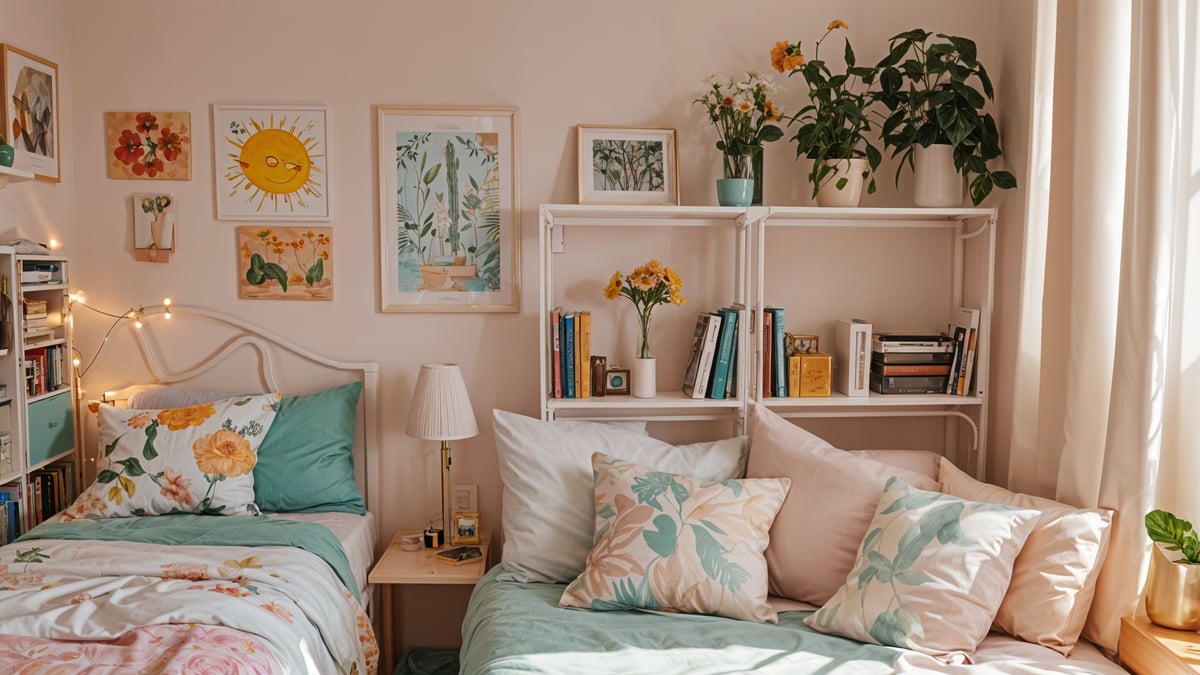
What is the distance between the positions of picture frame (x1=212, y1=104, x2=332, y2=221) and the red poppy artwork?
10cm

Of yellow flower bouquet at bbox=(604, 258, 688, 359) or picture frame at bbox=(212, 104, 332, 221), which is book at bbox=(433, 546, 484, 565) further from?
picture frame at bbox=(212, 104, 332, 221)

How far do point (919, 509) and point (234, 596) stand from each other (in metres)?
1.61

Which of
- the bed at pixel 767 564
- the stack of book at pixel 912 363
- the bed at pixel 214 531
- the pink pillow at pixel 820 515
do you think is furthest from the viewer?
the stack of book at pixel 912 363

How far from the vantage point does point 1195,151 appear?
2.00m

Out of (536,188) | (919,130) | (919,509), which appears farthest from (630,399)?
(919,130)

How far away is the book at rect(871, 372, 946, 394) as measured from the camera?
2.84 m

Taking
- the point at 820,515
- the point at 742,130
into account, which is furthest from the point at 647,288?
the point at 820,515

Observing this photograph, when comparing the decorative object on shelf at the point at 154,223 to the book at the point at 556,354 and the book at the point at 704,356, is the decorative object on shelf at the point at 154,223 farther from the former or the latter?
the book at the point at 704,356

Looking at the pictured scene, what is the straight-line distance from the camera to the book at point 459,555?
8.93 feet

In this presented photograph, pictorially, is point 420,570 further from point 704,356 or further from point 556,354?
point 704,356

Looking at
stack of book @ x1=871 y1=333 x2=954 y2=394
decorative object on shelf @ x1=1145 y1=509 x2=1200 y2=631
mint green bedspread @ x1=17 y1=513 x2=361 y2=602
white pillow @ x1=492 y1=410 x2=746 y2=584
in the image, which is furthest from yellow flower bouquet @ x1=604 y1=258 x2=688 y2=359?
decorative object on shelf @ x1=1145 y1=509 x2=1200 y2=631

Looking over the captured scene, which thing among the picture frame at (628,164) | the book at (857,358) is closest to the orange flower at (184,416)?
the picture frame at (628,164)

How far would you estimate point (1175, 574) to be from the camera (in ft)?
6.26

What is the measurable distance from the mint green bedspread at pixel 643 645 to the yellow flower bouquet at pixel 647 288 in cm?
89
